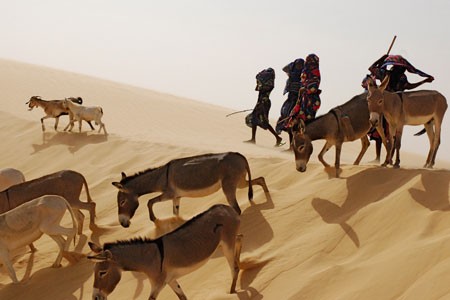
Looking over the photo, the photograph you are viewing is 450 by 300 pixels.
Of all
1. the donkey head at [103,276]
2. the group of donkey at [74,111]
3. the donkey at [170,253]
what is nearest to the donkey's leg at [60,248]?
the donkey at [170,253]

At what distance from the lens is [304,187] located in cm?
902

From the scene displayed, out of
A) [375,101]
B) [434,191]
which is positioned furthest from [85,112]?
[434,191]

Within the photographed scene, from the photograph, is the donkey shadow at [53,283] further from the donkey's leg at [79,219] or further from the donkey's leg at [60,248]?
the donkey's leg at [79,219]

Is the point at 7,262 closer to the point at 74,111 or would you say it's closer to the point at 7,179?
the point at 7,179

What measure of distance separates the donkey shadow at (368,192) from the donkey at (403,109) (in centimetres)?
37

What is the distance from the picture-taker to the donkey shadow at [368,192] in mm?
7237

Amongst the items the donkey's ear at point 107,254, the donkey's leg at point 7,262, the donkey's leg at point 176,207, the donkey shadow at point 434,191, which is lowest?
the donkey's leg at point 7,262

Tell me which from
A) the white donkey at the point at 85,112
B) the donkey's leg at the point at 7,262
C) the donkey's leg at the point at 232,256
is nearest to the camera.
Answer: the donkey's leg at the point at 232,256

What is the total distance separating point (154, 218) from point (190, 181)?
84 centimetres

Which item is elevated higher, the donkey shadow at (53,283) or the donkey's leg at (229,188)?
the donkey's leg at (229,188)

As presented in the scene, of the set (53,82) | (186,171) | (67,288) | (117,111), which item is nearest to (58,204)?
(67,288)

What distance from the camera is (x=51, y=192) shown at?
31.3 feet

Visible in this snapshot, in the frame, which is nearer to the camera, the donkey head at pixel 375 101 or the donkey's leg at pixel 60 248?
the donkey head at pixel 375 101

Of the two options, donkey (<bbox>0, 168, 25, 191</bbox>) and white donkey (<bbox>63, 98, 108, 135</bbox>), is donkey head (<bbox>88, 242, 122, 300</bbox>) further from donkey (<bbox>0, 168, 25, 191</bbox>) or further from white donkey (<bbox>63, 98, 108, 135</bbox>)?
white donkey (<bbox>63, 98, 108, 135</bbox>)
